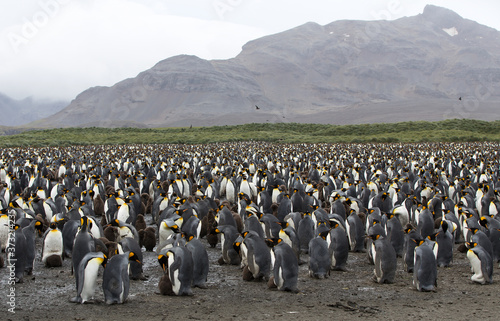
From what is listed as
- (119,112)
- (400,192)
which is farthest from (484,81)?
(400,192)

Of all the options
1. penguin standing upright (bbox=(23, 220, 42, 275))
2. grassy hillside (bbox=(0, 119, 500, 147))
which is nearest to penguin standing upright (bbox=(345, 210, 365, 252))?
penguin standing upright (bbox=(23, 220, 42, 275))

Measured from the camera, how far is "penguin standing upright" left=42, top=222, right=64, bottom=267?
23.2ft

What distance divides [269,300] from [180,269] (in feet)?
3.73

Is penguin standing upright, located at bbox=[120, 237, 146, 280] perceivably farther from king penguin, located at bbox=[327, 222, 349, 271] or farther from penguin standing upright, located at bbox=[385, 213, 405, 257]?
penguin standing upright, located at bbox=[385, 213, 405, 257]

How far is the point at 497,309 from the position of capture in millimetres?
5492

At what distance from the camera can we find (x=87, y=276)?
5523 millimetres

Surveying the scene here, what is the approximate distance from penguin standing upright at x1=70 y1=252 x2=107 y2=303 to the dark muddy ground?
0.36 ft

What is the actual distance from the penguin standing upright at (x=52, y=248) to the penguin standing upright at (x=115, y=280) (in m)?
1.88

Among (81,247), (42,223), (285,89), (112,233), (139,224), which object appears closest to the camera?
(81,247)

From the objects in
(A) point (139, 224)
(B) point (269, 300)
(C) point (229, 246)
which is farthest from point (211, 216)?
(B) point (269, 300)

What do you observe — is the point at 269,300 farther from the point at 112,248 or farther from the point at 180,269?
the point at 112,248

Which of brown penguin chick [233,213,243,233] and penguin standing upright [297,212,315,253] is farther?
brown penguin chick [233,213,243,233]

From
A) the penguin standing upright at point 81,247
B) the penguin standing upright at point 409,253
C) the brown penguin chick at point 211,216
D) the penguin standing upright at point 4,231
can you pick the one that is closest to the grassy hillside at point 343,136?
the brown penguin chick at point 211,216

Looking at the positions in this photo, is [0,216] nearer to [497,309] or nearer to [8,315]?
[8,315]
